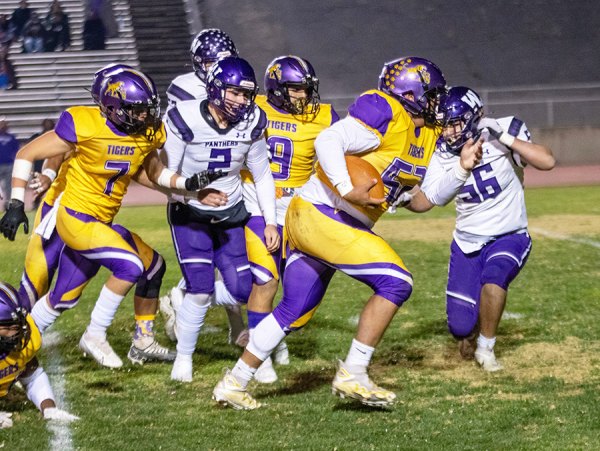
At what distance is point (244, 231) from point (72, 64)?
16416 mm

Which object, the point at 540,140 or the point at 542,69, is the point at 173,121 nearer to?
the point at 540,140

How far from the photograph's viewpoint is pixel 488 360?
560 centimetres

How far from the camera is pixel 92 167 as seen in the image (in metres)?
5.33

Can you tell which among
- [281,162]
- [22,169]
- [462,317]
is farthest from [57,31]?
[462,317]

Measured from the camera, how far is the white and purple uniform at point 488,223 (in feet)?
18.6

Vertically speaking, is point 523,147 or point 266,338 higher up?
point 523,147

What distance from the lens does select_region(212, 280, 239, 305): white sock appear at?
600 cm

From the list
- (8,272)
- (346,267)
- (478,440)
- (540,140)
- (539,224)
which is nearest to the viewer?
(478,440)

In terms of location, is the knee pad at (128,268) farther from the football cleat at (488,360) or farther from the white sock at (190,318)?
the football cleat at (488,360)

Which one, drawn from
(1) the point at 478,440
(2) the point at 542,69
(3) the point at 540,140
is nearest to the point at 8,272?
(1) the point at 478,440

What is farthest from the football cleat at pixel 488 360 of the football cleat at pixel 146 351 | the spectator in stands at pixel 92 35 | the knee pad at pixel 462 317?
the spectator in stands at pixel 92 35

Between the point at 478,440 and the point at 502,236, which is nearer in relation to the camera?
the point at 478,440

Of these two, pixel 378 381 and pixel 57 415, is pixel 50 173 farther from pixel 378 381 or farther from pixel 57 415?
pixel 378 381

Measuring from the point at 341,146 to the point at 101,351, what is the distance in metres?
2.00
